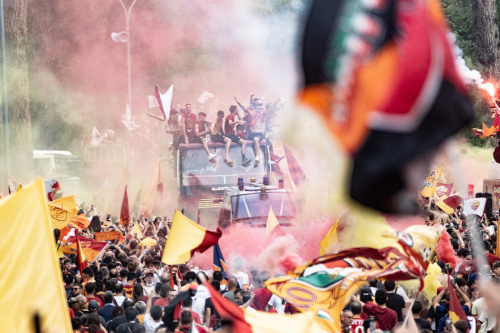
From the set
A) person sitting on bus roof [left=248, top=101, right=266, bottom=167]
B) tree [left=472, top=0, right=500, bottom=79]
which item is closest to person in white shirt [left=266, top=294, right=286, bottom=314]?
person sitting on bus roof [left=248, top=101, right=266, bottom=167]

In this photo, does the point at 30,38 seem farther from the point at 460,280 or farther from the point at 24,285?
the point at 24,285

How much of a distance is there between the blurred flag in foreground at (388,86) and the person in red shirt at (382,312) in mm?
3169

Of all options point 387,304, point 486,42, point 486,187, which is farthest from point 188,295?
point 486,42

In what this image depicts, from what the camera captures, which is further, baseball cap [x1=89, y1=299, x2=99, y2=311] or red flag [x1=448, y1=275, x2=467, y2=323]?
baseball cap [x1=89, y1=299, x2=99, y2=311]

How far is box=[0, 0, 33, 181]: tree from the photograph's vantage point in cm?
2352

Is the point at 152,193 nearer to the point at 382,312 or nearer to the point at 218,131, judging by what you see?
the point at 218,131

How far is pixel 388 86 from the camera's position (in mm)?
3422

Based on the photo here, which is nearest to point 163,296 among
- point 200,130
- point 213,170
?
point 213,170

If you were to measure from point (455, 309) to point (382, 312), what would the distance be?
625mm

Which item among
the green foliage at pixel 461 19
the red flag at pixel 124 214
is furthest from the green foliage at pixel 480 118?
the red flag at pixel 124 214

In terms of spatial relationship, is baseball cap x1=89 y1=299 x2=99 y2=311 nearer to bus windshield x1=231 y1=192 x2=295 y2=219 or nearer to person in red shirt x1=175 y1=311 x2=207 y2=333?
person in red shirt x1=175 y1=311 x2=207 y2=333

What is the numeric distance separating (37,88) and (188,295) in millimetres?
31049

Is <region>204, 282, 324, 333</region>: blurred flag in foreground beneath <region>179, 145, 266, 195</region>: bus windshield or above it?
above

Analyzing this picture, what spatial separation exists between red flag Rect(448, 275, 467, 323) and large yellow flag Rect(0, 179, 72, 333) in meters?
3.83
